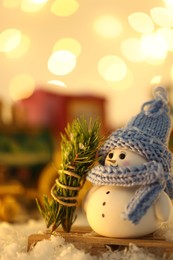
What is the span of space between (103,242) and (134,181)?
0.12 meters

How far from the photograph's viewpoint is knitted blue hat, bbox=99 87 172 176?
32.9 inches

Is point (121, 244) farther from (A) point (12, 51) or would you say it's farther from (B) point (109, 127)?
(A) point (12, 51)

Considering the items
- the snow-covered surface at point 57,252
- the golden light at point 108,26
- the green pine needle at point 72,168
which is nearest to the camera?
the snow-covered surface at point 57,252

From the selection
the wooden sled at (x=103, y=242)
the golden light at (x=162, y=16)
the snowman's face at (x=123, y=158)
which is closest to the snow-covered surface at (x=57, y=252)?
the wooden sled at (x=103, y=242)

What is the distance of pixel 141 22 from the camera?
1.52m

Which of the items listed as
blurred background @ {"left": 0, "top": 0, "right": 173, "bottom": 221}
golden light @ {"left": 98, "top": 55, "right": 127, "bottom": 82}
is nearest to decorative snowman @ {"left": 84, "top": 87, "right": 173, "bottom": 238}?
blurred background @ {"left": 0, "top": 0, "right": 173, "bottom": 221}

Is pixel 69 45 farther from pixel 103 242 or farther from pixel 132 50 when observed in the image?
pixel 103 242

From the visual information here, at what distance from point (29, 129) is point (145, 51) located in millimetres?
472

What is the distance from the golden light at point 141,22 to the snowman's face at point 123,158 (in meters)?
0.75

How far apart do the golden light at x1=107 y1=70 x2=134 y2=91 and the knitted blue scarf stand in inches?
34.5

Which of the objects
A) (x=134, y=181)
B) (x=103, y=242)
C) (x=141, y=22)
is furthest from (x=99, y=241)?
(x=141, y=22)

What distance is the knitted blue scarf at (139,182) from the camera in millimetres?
785

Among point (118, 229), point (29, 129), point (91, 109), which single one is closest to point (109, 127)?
point (91, 109)

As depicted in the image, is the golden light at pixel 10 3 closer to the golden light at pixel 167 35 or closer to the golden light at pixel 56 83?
the golden light at pixel 56 83
